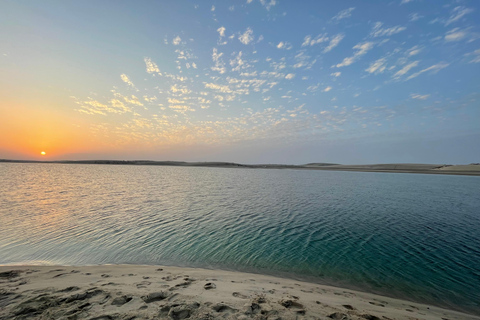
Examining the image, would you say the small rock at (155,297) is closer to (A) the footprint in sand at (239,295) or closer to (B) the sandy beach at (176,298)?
(B) the sandy beach at (176,298)

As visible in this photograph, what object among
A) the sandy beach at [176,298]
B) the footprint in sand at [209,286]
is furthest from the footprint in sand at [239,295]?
the footprint in sand at [209,286]

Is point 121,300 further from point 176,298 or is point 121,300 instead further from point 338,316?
point 338,316

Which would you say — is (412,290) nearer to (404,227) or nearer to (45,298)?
(404,227)

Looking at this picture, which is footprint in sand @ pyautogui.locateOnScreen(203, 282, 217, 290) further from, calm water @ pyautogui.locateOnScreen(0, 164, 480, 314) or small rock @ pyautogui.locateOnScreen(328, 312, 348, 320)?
small rock @ pyautogui.locateOnScreen(328, 312, 348, 320)

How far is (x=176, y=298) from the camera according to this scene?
19.2 feet

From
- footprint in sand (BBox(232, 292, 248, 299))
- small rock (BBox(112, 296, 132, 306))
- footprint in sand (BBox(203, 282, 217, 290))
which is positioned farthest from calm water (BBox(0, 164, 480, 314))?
small rock (BBox(112, 296, 132, 306))

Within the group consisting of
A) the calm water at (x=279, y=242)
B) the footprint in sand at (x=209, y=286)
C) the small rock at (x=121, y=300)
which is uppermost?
the small rock at (x=121, y=300)

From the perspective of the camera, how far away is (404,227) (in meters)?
→ 17.3

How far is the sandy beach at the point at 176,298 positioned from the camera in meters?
5.07

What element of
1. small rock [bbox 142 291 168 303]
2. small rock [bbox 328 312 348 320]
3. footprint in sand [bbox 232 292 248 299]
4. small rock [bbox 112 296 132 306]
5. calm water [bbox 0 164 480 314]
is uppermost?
small rock [bbox 112 296 132 306]

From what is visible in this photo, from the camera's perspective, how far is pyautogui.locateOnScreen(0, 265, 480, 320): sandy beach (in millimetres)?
5066

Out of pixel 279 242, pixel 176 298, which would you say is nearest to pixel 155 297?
pixel 176 298

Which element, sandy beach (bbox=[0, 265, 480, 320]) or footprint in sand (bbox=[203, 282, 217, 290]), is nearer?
sandy beach (bbox=[0, 265, 480, 320])

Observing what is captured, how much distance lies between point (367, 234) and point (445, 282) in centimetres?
614
